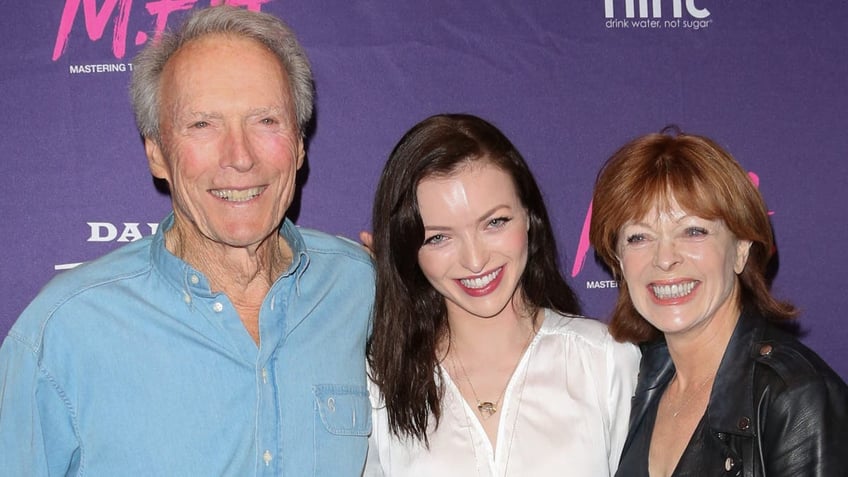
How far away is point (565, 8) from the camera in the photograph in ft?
9.82

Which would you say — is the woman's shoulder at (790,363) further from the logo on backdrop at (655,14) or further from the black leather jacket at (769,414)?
the logo on backdrop at (655,14)

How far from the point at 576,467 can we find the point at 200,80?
133 centimetres

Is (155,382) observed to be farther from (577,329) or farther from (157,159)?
(577,329)

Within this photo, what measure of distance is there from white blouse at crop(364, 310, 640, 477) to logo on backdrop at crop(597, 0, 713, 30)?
113 cm

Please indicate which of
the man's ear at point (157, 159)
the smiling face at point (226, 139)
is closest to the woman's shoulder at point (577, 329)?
the smiling face at point (226, 139)

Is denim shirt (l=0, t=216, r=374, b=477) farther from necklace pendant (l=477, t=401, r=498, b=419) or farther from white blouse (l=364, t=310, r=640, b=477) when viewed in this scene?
necklace pendant (l=477, t=401, r=498, b=419)

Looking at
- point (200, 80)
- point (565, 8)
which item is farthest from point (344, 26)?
point (200, 80)

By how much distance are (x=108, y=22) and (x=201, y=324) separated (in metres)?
1.24

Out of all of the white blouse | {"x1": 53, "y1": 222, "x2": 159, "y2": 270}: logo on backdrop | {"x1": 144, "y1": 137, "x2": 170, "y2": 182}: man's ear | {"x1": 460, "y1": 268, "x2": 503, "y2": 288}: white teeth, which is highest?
{"x1": 144, "y1": 137, "x2": 170, "y2": 182}: man's ear

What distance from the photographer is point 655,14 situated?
3.03 metres

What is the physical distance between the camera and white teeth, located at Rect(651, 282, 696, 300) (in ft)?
7.27

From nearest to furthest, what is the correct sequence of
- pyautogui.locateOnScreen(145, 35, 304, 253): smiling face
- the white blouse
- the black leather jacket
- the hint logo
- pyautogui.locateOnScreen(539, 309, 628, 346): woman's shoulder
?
the black leather jacket
pyautogui.locateOnScreen(145, 35, 304, 253): smiling face
the white blouse
pyautogui.locateOnScreen(539, 309, 628, 346): woman's shoulder
the hint logo

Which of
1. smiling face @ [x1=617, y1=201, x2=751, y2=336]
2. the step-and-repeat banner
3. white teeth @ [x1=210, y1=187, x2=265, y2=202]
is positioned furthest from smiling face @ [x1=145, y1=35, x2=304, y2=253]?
smiling face @ [x1=617, y1=201, x2=751, y2=336]

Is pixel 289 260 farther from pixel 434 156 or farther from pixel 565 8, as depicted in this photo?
pixel 565 8
